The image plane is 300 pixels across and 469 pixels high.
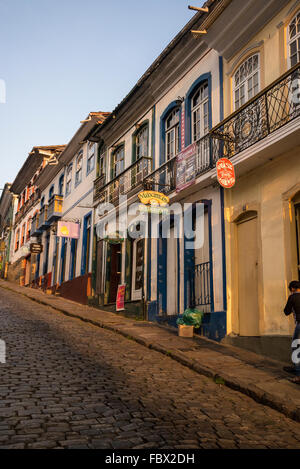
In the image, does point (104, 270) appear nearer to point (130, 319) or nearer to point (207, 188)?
point (130, 319)

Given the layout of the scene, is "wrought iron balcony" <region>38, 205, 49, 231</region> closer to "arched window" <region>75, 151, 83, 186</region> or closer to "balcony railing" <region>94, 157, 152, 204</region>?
"arched window" <region>75, 151, 83, 186</region>

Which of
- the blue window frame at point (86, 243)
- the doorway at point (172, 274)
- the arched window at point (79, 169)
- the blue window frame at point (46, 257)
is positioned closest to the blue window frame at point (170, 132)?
the doorway at point (172, 274)

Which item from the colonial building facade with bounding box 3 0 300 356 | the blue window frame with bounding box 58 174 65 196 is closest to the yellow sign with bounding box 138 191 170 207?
the colonial building facade with bounding box 3 0 300 356

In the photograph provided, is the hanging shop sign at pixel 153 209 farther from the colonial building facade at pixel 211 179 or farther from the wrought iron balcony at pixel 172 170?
the wrought iron balcony at pixel 172 170

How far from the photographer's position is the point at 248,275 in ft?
31.2

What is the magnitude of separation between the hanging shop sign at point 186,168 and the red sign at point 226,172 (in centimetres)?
182

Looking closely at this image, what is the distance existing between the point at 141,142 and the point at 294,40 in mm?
7530

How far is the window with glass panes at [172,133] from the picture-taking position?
13.2 meters

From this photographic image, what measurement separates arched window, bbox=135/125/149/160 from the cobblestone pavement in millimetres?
8629

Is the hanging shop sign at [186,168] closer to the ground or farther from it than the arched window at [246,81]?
closer to the ground

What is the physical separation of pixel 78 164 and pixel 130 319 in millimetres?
10658

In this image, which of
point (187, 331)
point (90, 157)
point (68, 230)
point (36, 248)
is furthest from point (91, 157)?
point (187, 331)

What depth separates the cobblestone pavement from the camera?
13.2ft
